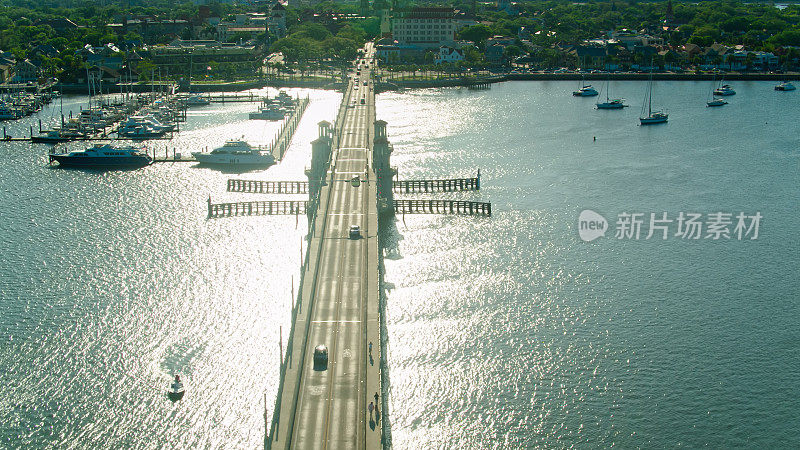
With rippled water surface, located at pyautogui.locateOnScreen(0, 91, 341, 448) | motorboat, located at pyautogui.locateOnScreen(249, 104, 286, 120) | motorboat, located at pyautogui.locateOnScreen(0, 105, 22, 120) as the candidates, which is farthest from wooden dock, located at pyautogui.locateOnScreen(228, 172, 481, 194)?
motorboat, located at pyautogui.locateOnScreen(0, 105, 22, 120)

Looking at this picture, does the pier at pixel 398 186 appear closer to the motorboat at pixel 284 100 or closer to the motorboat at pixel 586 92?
the motorboat at pixel 284 100

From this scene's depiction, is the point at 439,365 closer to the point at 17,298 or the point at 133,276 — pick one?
the point at 133,276

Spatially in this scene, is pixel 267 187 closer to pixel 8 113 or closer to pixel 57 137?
pixel 57 137

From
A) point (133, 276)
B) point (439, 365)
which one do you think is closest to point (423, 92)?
point (133, 276)

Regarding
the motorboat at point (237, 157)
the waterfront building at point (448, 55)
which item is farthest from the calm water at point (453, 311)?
the waterfront building at point (448, 55)

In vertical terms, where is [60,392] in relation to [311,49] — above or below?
below
